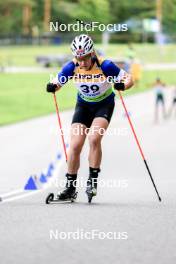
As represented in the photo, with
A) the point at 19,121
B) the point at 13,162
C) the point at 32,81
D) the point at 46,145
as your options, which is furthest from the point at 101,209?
the point at 32,81

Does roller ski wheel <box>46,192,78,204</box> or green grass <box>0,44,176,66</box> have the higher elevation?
green grass <box>0,44,176,66</box>

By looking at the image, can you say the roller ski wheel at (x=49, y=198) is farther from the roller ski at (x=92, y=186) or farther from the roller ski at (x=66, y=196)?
the roller ski at (x=92, y=186)

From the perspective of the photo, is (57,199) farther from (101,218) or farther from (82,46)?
(82,46)

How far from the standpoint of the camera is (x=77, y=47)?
11727mm

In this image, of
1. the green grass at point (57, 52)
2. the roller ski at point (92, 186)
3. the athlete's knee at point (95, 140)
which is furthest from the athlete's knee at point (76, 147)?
the green grass at point (57, 52)

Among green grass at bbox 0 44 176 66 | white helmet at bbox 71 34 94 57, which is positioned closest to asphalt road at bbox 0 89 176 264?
white helmet at bbox 71 34 94 57

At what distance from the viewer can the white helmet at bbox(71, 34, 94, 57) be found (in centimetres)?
1172

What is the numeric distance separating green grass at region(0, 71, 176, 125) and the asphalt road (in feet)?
35.0

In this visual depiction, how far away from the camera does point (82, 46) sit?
1172 cm

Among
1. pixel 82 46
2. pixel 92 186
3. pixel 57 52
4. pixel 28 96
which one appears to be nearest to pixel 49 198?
pixel 92 186

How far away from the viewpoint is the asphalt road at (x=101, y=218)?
871cm

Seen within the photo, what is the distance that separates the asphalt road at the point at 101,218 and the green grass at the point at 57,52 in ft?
178

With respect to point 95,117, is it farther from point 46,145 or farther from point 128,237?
point 46,145

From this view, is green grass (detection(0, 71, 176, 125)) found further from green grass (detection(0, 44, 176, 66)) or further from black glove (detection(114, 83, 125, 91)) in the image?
green grass (detection(0, 44, 176, 66))
